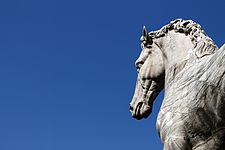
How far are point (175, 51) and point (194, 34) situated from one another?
31 cm

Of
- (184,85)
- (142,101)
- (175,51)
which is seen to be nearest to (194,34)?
(175,51)

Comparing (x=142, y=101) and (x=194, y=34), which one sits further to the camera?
(x=142, y=101)

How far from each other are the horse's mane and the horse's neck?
0.07 m

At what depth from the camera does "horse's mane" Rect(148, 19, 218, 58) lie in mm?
5617

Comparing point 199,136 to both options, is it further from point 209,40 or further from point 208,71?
point 209,40

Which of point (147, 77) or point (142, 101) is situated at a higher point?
point (147, 77)

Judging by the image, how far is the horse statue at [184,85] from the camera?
4.93 m

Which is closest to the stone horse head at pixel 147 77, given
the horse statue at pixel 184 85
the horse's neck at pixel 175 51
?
the horse statue at pixel 184 85

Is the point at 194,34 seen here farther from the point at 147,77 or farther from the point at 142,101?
the point at 142,101

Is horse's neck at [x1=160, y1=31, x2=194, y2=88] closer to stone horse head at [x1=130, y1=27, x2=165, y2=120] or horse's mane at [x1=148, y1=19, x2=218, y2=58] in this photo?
horse's mane at [x1=148, y1=19, x2=218, y2=58]

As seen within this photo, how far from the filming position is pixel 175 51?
5.96 metres

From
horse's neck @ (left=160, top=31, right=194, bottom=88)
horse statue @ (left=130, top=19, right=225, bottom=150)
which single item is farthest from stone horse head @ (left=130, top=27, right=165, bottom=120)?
horse's neck @ (left=160, top=31, right=194, bottom=88)

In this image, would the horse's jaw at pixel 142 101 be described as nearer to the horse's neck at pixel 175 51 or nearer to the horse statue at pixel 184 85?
the horse statue at pixel 184 85

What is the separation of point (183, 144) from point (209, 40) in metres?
1.44
